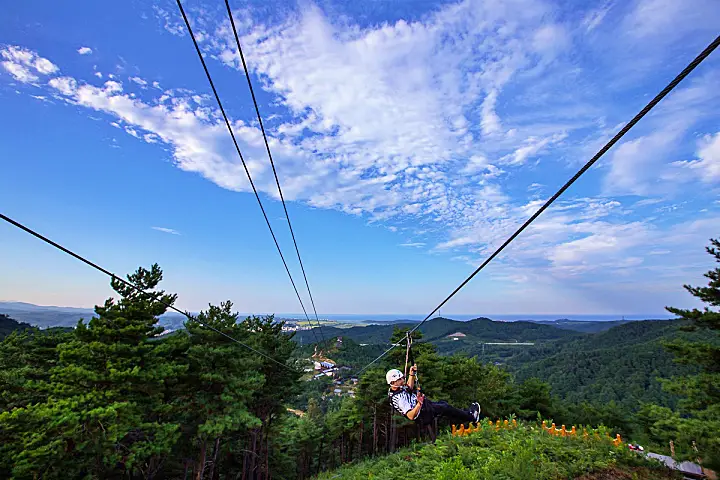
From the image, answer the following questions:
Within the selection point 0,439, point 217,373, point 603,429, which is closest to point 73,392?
point 0,439

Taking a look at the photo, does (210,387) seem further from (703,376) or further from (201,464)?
(703,376)

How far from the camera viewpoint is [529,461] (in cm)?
667

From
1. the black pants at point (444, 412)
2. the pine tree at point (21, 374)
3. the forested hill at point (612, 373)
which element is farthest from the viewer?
the forested hill at point (612, 373)

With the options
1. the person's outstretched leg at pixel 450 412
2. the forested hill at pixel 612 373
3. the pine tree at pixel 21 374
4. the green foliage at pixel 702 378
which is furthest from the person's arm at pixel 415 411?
the forested hill at pixel 612 373

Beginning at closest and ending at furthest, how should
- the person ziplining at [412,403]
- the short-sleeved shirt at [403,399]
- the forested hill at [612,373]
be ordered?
the person ziplining at [412,403], the short-sleeved shirt at [403,399], the forested hill at [612,373]

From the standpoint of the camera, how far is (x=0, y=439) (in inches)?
380

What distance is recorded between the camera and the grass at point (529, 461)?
639 cm

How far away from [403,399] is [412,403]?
0.20 meters

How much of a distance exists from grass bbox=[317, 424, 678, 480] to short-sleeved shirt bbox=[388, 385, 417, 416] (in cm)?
159

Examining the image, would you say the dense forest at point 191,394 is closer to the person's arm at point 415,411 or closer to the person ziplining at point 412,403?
the person ziplining at point 412,403

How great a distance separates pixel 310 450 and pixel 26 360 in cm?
2771

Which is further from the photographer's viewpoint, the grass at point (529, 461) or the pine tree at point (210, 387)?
the pine tree at point (210, 387)

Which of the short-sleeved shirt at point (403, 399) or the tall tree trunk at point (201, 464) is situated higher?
the short-sleeved shirt at point (403, 399)

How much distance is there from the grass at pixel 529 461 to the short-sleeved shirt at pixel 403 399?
1585 millimetres
